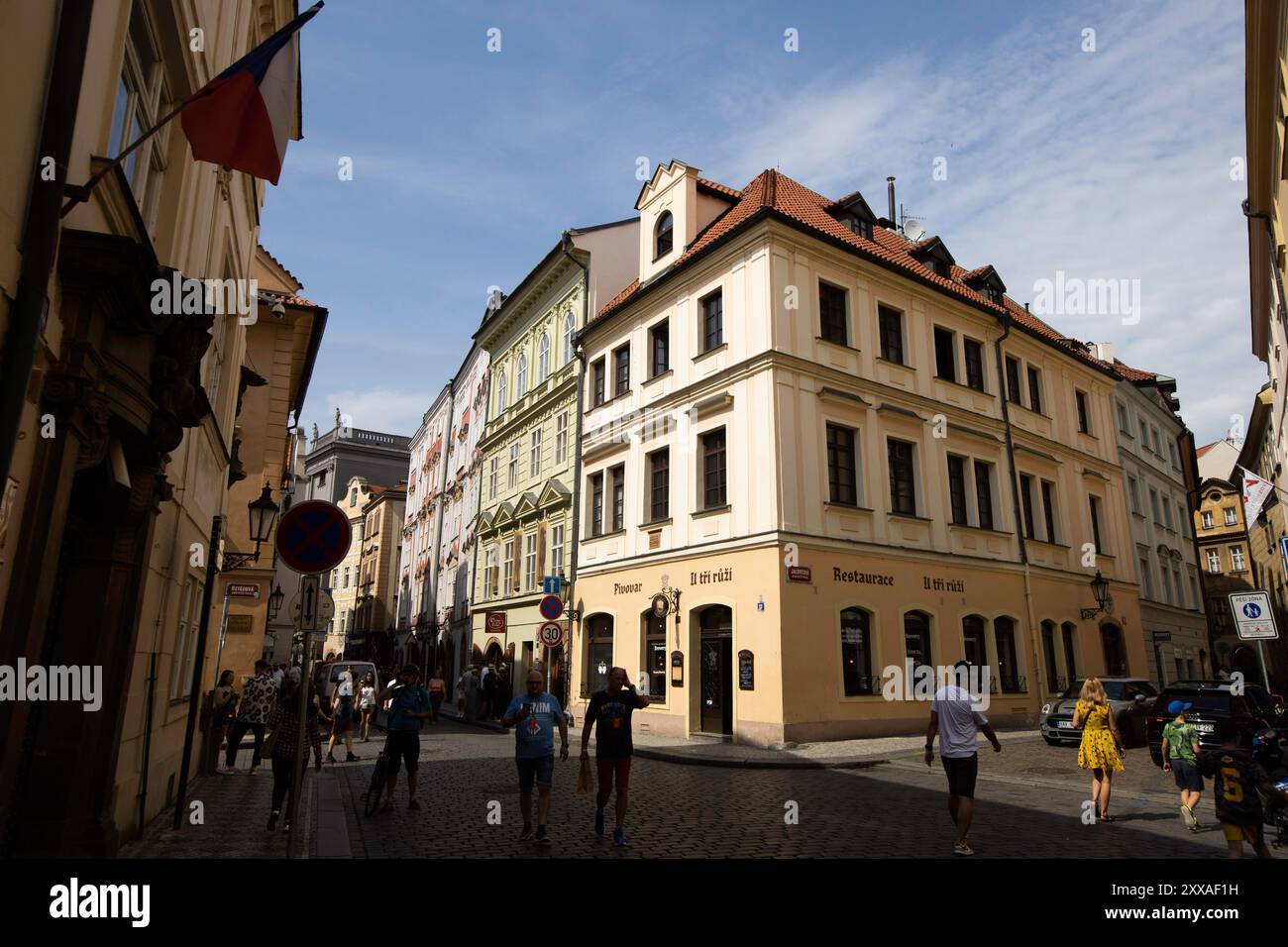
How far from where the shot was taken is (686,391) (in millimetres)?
21438

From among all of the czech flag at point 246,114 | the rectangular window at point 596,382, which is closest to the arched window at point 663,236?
the rectangular window at point 596,382

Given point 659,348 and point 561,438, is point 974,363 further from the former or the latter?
point 561,438

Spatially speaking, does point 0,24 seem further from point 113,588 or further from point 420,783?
point 420,783

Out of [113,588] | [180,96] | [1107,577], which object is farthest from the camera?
[1107,577]

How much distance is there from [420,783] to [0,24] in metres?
11.2

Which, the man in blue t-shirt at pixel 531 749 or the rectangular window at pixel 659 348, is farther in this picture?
the rectangular window at pixel 659 348

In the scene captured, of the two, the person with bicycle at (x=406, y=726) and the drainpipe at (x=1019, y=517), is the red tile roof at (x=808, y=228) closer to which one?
the drainpipe at (x=1019, y=517)

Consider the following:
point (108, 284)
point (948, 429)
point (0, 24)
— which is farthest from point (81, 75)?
point (948, 429)

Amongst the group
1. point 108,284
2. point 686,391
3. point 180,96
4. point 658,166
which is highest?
point 658,166

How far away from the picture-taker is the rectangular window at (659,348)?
23.2 meters

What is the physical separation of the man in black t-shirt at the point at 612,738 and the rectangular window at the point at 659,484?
1314 cm

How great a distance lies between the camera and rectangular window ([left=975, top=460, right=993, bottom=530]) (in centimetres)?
2316

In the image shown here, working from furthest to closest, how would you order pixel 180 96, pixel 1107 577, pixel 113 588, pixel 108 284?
1. pixel 1107 577
2. pixel 180 96
3. pixel 113 588
4. pixel 108 284

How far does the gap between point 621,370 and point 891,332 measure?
8.33m
